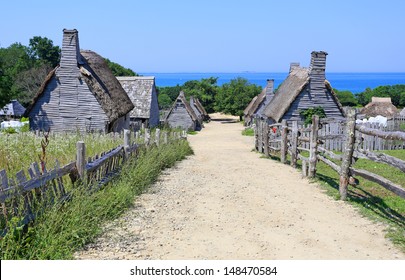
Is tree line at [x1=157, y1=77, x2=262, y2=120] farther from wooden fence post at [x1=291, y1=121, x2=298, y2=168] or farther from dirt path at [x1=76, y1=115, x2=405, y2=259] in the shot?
dirt path at [x1=76, y1=115, x2=405, y2=259]

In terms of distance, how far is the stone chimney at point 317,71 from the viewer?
84.0ft

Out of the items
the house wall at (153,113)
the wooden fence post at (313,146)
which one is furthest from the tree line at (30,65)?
the wooden fence post at (313,146)

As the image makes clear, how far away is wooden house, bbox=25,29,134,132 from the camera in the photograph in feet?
80.7

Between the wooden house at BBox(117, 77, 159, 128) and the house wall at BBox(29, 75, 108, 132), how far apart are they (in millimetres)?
13109

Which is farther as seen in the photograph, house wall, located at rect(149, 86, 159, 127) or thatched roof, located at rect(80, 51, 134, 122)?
house wall, located at rect(149, 86, 159, 127)

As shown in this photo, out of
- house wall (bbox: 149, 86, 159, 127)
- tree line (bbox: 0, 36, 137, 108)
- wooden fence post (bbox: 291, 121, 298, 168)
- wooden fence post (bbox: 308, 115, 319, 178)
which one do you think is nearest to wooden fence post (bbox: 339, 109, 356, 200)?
wooden fence post (bbox: 308, 115, 319, 178)

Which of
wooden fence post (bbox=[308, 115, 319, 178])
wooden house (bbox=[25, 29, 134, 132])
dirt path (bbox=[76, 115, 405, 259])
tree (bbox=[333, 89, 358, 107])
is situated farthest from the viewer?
tree (bbox=[333, 89, 358, 107])

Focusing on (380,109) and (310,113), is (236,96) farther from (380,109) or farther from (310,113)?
(310,113)

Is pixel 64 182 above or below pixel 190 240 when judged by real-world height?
above

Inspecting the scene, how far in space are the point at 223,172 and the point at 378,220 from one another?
6716 millimetres

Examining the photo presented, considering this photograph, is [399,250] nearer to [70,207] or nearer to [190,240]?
[190,240]

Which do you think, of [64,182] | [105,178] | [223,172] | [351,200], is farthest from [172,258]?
[223,172]

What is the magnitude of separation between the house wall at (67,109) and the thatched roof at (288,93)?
10210mm

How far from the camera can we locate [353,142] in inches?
387
